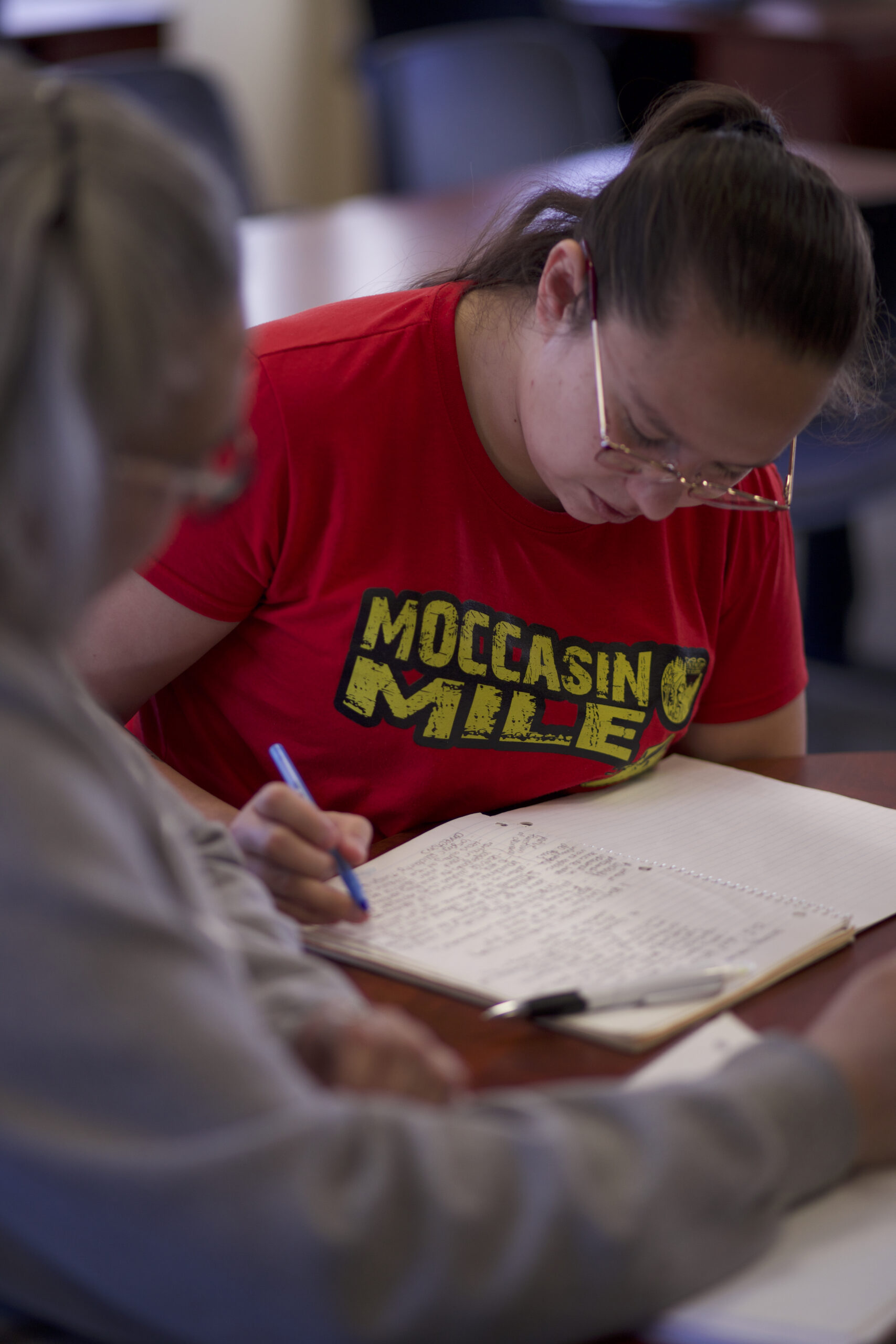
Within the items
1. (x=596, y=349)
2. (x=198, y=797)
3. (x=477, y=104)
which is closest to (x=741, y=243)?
(x=596, y=349)

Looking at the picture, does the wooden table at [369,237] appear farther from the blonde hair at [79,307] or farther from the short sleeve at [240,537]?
the blonde hair at [79,307]

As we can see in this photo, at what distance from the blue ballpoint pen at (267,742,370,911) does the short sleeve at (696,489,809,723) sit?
50 cm

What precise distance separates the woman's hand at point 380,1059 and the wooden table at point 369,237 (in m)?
1.12

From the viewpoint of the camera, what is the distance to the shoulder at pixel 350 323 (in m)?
1.17

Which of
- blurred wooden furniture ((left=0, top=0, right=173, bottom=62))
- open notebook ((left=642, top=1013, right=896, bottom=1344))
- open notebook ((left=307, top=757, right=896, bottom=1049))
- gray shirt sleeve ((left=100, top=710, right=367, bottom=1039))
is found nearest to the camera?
open notebook ((left=642, top=1013, right=896, bottom=1344))

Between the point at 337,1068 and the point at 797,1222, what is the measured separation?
242 millimetres

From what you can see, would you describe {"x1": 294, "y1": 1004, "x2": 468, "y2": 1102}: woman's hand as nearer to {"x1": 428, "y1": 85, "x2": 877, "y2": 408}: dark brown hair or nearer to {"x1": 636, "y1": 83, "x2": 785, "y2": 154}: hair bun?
{"x1": 428, "y1": 85, "x2": 877, "y2": 408}: dark brown hair

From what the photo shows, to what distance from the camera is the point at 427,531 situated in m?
1.16

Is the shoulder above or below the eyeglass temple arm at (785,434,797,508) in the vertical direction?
above

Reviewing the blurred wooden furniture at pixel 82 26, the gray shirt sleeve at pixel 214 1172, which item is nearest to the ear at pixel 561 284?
the gray shirt sleeve at pixel 214 1172

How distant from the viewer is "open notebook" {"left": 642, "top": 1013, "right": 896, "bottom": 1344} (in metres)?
0.62

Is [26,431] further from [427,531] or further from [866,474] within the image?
[866,474]

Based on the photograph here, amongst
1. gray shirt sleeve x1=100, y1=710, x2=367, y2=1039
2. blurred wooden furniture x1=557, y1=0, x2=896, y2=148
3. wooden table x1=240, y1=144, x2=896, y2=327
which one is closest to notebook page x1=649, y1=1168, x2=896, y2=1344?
gray shirt sleeve x1=100, y1=710, x2=367, y2=1039

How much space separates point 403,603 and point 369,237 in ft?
5.34
